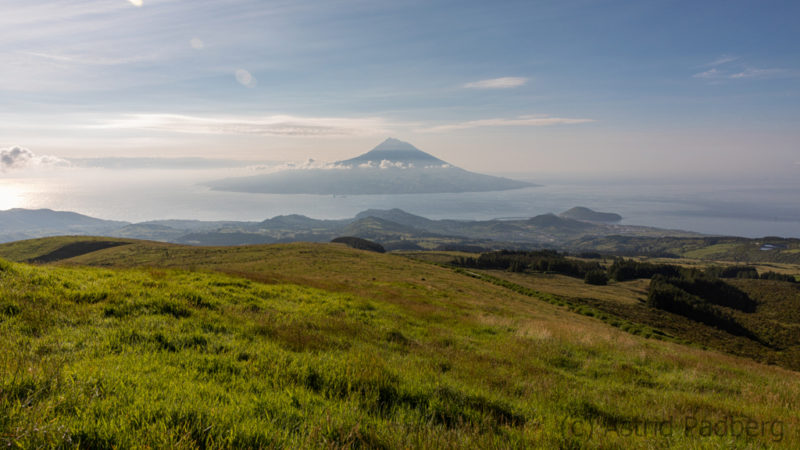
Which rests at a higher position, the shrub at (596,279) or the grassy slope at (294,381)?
the grassy slope at (294,381)

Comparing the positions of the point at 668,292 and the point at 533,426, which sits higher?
the point at 533,426

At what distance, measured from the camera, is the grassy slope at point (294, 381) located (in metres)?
A: 3.24

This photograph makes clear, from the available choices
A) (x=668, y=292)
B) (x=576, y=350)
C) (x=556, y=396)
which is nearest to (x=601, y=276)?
(x=668, y=292)

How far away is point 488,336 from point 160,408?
10.6 meters

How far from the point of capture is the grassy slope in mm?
3240

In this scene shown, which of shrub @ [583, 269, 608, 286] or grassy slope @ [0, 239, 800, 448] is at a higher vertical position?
grassy slope @ [0, 239, 800, 448]

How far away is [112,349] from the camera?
543 cm

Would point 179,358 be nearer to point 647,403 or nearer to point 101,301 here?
point 101,301

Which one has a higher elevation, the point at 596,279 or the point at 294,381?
the point at 294,381

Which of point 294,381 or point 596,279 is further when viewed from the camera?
point 596,279

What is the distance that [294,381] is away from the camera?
4.88m

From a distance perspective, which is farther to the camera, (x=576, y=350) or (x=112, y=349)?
(x=576, y=350)

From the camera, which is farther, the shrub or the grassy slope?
the shrub

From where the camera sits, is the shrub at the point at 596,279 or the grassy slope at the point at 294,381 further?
the shrub at the point at 596,279
